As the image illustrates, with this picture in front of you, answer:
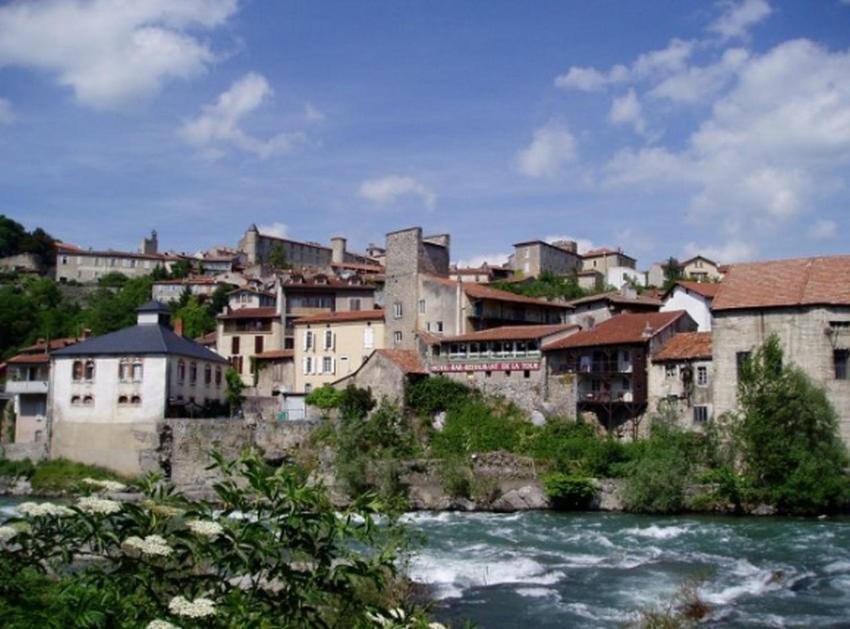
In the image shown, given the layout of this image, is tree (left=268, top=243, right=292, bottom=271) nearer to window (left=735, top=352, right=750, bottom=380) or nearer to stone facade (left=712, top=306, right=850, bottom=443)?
stone facade (left=712, top=306, right=850, bottom=443)

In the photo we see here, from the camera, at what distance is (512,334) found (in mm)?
46719

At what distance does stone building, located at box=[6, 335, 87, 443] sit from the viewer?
55.1m

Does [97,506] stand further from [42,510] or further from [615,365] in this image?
[615,365]

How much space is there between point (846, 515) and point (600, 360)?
13.5 metres

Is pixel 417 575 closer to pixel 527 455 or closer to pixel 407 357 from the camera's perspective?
pixel 527 455

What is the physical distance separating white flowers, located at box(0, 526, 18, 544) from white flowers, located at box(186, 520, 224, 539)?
4.65 ft

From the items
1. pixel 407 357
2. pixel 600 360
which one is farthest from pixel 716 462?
pixel 407 357

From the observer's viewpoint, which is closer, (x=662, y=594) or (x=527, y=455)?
(x=662, y=594)

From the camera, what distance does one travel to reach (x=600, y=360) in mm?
43781

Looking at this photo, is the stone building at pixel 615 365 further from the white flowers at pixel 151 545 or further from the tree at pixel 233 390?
the white flowers at pixel 151 545

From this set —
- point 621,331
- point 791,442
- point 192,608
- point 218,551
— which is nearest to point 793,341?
point 791,442

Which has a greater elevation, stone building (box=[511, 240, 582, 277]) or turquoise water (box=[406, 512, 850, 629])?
stone building (box=[511, 240, 582, 277])

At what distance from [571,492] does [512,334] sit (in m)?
11.4

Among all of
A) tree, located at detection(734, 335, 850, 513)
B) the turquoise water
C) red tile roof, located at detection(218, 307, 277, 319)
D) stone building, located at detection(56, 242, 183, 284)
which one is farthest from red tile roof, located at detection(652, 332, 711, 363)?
stone building, located at detection(56, 242, 183, 284)
